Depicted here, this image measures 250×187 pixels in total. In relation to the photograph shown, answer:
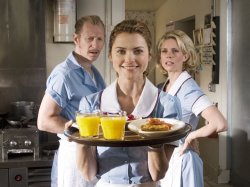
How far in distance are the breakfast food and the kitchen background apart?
81 cm

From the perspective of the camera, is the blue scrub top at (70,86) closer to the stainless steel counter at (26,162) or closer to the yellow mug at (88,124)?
the yellow mug at (88,124)

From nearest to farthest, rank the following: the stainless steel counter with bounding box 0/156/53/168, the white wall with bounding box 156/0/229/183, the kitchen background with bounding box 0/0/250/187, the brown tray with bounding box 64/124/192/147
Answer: the brown tray with bounding box 64/124/192/147, the stainless steel counter with bounding box 0/156/53/168, the kitchen background with bounding box 0/0/250/187, the white wall with bounding box 156/0/229/183

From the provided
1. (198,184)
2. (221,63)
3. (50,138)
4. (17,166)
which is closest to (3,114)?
(50,138)

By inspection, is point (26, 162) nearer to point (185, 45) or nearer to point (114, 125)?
point (185, 45)

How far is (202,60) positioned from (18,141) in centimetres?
264

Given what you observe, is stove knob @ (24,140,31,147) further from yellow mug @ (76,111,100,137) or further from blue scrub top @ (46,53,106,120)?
yellow mug @ (76,111,100,137)

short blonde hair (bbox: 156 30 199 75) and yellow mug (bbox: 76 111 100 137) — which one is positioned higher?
short blonde hair (bbox: 156 30 199 75)

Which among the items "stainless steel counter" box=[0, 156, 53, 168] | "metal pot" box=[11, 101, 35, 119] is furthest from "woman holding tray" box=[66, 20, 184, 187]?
"metal pot" box=[11, 101, 35, 119]

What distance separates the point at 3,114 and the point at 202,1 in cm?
271

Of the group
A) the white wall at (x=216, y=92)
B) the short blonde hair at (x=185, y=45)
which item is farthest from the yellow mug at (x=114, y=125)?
the white wall at (x=216, y=92)

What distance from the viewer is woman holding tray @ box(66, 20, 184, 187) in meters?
1.38

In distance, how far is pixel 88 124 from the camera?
1362 millimetres

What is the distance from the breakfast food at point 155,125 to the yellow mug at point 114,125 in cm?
8

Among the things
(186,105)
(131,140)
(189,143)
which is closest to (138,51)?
(131,140)
